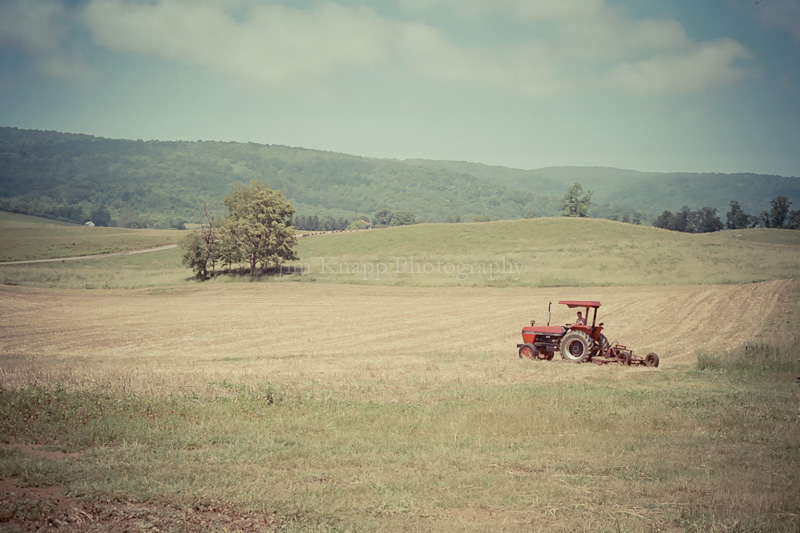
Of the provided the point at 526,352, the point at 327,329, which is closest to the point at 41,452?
the point at 526,352

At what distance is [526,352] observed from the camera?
21.2 metres

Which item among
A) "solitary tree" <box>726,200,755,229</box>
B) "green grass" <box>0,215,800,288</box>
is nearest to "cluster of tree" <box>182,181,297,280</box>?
"green grass" <box>0,215,800,288</box>

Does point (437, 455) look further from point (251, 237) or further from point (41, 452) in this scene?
point (251, 237)

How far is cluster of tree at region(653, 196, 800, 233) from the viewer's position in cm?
15638

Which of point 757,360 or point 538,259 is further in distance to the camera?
point 538,259

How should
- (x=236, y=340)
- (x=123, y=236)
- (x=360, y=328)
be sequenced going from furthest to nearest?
(x=123, y=236)
(x=360, y=328)
(x=236, y=340)

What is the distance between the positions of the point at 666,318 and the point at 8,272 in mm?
63754

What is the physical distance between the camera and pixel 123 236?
120 m

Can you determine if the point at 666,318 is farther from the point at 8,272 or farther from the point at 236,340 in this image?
the point at 8,272

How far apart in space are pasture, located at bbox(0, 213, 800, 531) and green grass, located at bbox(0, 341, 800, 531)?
0.15 feet

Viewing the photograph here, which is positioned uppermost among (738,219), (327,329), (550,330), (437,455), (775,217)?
(775,217)

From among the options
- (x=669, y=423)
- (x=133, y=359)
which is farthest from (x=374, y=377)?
(x=133, y=359)

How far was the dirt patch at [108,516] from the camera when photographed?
6.12 metres

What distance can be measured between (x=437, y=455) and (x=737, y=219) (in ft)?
609
